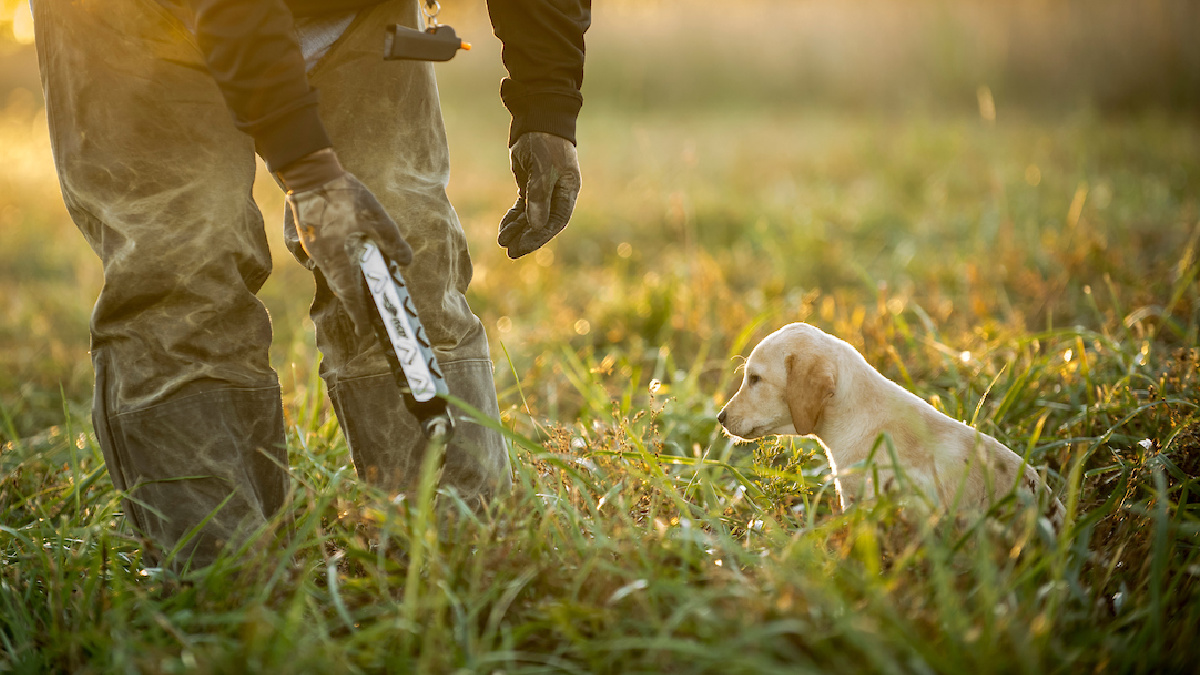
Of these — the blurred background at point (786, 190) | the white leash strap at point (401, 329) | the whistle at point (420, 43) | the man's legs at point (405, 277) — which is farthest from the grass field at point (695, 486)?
the whistle at point (420, 43)

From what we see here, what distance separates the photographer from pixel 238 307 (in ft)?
6.89

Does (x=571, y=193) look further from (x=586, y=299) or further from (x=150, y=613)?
(x=586, y=299)

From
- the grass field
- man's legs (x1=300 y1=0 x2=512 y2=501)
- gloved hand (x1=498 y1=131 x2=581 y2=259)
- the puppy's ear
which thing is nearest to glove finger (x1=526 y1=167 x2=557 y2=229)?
gloved hand (x1=498 y1=131 x2=581 y2=259)

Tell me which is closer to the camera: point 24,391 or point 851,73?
point 24,391

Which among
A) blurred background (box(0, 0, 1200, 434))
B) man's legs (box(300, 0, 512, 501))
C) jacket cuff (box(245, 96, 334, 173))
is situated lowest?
blurred background (box(0, 0, 1200, 434))

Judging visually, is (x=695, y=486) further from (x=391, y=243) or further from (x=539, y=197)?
(x=391, y=243)

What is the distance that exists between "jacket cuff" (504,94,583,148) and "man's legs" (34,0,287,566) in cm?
77

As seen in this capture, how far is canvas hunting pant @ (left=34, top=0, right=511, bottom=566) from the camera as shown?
1.99 m

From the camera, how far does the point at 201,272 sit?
2.02 metres

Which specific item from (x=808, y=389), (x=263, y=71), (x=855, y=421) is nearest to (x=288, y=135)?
(x=263, y=71)

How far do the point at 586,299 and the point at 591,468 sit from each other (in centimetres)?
291

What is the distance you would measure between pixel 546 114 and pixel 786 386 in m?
1.03

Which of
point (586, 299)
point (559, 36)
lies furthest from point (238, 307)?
point (586, 299)

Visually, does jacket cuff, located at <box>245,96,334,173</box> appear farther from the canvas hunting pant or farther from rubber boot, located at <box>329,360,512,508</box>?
rubber boot, located at <box>329,360,512,508</box>
